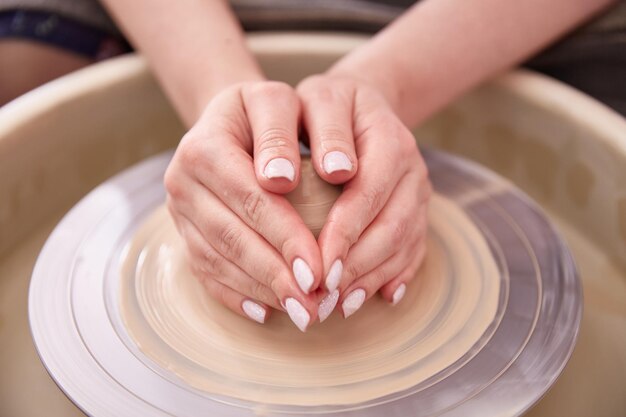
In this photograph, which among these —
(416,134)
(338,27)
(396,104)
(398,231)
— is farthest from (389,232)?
(338,27)

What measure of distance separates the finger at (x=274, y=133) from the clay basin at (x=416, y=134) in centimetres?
46

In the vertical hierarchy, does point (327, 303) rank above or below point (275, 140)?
below

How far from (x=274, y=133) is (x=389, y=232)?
20 centimetres

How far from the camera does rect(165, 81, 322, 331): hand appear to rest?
2.71 ft

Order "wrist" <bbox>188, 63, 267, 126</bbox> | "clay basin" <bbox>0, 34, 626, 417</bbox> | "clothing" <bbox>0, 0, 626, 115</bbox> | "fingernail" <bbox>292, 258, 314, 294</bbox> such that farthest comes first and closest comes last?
1. "clothing" <bbox>0, 0, 626, 115</bbox>
2. "wrist" <bbox>188, 63, 267, 126</bbox>
3. "clay basin" <bbox>0, 34, 626, 417</bbox>
4. "fingernail" <bbox>292, 258, 314, 294</bbox>

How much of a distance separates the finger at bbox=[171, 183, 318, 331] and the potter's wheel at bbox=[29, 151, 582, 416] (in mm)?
118

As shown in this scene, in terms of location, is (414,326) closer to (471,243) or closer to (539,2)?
(471,243)

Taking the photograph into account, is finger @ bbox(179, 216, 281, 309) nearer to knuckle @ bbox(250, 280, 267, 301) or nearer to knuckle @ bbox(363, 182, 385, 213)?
knuckle @ bbox(250, 280, 267, 301)

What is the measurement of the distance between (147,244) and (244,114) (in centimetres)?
28

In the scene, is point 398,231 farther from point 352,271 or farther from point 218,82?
point 218,82

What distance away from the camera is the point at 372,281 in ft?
2.95

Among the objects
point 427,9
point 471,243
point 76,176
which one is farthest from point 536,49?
point 76,176

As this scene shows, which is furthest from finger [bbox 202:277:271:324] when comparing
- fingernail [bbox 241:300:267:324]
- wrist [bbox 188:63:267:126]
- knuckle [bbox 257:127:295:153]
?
wrist [bbox 188:63:267:126]

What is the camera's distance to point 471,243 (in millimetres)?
1116
